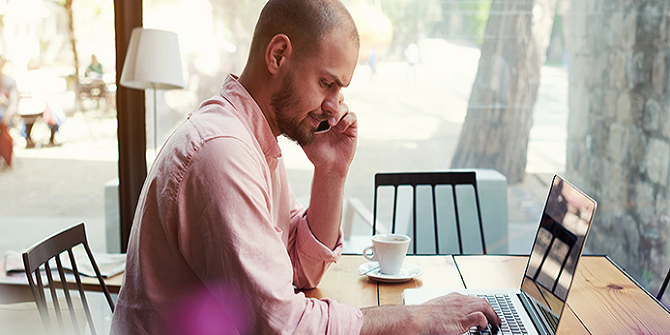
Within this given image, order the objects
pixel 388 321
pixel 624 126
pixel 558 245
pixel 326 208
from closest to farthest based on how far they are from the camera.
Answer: pixel 388 321 → pixel 558 245 → pixel 326 208 → pixel 624 126

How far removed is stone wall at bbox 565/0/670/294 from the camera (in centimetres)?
247

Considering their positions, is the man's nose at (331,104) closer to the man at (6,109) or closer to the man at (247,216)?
the man at (247,216)

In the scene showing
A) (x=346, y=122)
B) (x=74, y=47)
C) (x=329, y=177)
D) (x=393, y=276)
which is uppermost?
(x=74, y=47)

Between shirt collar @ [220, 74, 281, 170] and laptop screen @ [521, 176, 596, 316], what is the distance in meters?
0.58

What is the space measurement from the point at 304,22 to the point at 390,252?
0.63 meters

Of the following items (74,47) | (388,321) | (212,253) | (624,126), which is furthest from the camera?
(74,47)

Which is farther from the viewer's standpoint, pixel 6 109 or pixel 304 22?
pixel 6 109

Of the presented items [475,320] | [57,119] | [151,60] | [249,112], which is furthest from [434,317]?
[57,119]

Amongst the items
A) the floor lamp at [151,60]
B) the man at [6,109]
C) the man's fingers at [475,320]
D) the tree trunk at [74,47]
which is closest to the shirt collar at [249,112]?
the man's fingers at [475,320]

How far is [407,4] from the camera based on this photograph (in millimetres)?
3029

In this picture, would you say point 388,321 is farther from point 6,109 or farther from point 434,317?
point 6,109

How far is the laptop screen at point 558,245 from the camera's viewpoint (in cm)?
95

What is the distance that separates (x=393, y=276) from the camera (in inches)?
54.5

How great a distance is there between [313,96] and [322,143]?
306 millimetres
